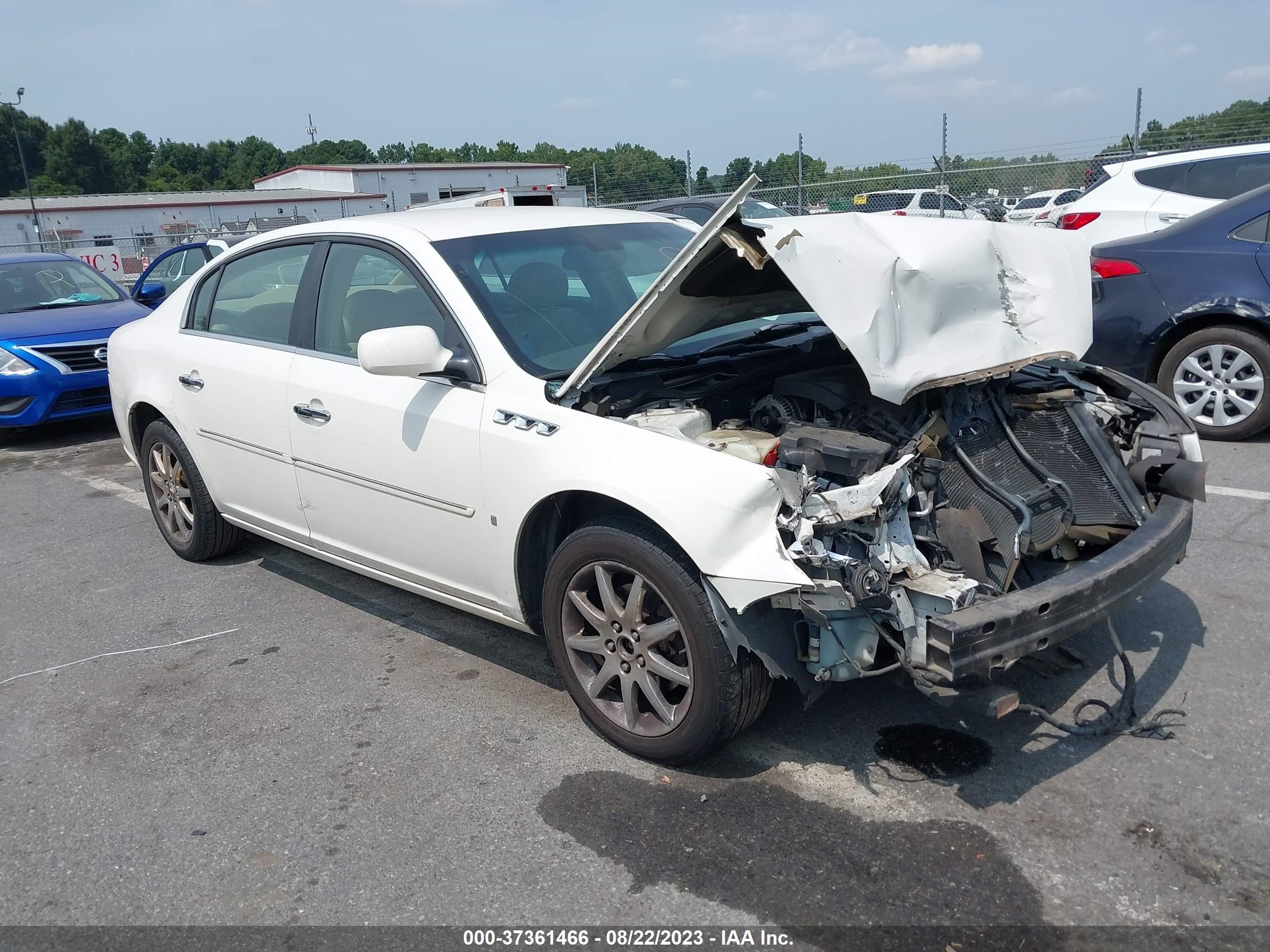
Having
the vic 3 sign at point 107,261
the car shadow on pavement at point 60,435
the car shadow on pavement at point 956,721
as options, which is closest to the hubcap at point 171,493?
the car shadow on pavement at point 956,721

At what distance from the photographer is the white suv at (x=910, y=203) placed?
54.4 ft

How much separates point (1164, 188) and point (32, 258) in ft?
35.6

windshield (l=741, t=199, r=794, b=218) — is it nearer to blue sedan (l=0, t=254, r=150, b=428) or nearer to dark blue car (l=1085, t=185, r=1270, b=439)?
dark blue car (l=1085, t=185, r=1270, b=439)

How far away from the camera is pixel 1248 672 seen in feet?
11.8

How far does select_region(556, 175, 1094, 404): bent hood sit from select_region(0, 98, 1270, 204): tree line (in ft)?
41.5

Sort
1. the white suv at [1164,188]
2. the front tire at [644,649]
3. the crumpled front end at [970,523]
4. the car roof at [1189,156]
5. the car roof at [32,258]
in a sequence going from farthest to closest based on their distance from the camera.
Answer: the car roof at [32,258] < the white suv at [1164,188] < the car roof at [1189,156] < the front tire at [644,649] < the crumpled front end at [970,523]

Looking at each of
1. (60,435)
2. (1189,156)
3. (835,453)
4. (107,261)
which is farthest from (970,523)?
(107,261)

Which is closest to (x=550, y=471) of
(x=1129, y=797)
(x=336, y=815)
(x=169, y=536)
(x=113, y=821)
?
(x=336, y=815)

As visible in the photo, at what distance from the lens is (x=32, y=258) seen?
33.2 feet

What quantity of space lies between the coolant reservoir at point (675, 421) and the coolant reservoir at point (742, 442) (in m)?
0.04

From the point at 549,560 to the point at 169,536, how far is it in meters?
3.09

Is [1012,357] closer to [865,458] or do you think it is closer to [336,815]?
[865,458]

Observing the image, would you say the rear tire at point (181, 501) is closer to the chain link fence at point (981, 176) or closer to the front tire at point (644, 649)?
the front tire at point (644, 649)

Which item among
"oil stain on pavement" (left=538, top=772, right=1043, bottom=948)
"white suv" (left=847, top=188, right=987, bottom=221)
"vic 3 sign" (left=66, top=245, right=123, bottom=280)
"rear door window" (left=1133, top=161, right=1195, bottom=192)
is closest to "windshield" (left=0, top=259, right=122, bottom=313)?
"oil stain on pavement" (left=538, top=772, right=1043, bottom=948)
